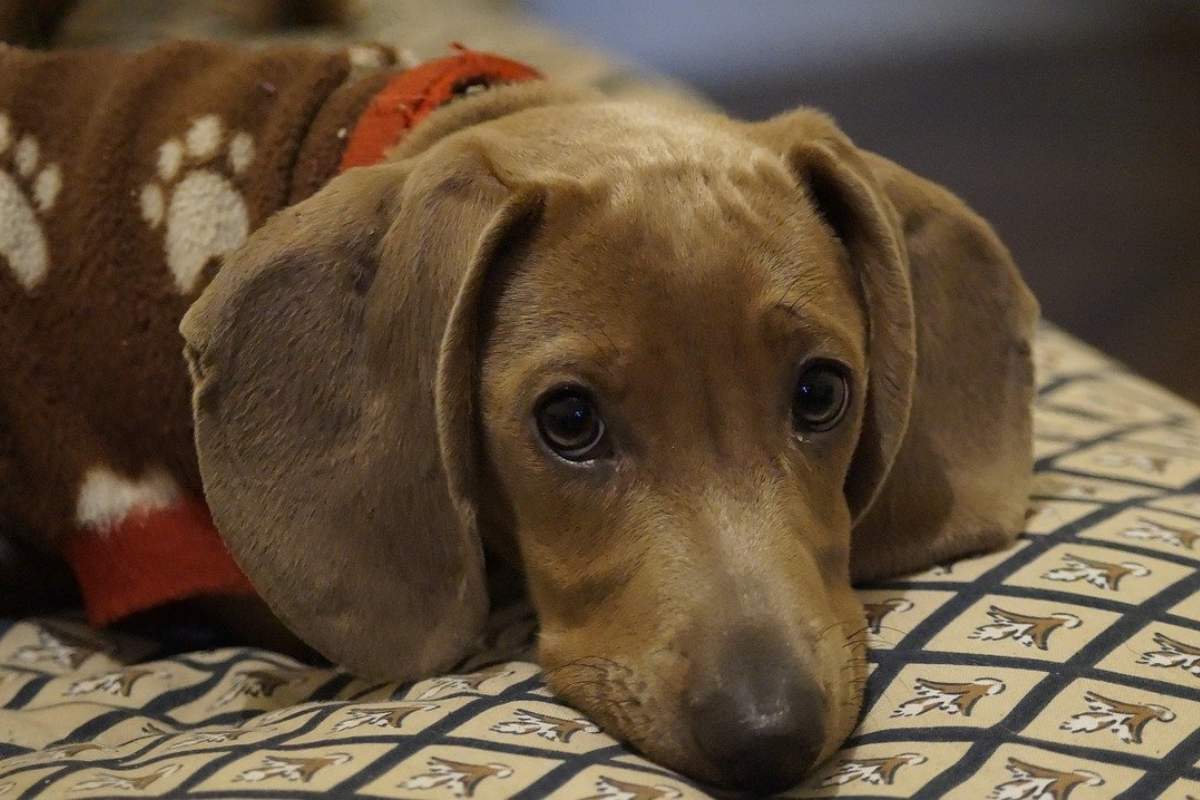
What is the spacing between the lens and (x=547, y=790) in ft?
4.00

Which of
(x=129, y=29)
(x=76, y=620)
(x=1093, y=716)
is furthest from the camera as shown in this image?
(x=129, y=29)

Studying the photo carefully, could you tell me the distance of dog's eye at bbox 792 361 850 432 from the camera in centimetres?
148

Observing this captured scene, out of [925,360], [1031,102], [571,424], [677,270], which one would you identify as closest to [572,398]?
[571,424]

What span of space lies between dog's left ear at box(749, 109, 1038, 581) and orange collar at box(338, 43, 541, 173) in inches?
17.2

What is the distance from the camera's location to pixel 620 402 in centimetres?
141

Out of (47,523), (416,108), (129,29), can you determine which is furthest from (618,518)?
(129,29)

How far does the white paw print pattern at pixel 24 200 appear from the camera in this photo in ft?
6.09

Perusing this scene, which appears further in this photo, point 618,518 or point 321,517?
point 321,517

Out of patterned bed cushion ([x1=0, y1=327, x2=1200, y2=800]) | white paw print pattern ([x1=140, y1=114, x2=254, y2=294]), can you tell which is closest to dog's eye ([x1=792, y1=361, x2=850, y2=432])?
patterned bed cushion ([x1=0, y1=327, x2=1200, y2=800])

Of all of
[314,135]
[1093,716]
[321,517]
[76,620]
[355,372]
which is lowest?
[76,620]

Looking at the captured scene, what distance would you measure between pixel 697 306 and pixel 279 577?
54 centimetres

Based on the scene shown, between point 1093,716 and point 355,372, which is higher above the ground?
point 355,372

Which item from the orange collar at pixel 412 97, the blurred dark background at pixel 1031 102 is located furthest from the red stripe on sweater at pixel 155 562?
the blurred dark background at pixel 1031 102

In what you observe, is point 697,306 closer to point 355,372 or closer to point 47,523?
point 355,372
